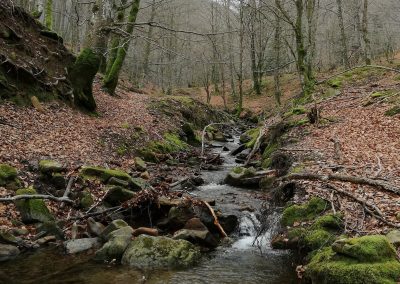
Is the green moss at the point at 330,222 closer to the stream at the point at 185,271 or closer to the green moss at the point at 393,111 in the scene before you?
the stream at the point at 185,271

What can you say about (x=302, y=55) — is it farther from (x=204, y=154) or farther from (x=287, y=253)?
(x=287, y=253)

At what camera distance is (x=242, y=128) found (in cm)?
2803

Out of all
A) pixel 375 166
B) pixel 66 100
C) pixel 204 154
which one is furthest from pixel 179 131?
pixel 375 166

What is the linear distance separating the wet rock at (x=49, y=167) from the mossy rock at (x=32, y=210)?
4.14 ft

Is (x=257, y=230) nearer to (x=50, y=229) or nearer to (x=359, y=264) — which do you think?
(x=359, y=264)

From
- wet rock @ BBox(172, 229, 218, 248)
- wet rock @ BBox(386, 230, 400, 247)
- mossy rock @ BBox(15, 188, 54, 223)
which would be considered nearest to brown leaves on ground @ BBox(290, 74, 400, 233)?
wet rock @ BBox(386, 230, 400, 247)

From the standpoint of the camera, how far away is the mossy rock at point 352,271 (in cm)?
501

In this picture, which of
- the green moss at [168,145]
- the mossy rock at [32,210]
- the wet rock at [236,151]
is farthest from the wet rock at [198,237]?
the wet rock at [236,151]

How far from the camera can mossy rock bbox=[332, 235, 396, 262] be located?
5.33 m

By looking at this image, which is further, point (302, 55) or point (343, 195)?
point (302, 55)

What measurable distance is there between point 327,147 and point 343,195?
4.59m

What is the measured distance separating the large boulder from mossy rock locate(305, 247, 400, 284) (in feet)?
8.20

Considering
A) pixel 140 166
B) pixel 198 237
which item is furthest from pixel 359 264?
pixel 140 166

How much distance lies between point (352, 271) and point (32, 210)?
6464 millimetres
